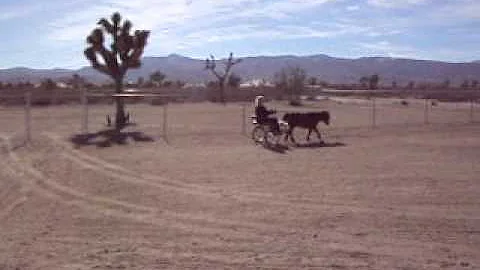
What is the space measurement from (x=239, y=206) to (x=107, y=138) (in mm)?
13693

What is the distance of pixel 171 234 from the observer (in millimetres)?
9984

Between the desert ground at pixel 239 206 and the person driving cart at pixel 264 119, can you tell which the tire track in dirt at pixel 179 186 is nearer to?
the desert ground at pixel 239 206

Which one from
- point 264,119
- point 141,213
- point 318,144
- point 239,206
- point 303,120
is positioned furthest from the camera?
point 303,120

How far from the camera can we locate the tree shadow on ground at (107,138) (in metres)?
23.6

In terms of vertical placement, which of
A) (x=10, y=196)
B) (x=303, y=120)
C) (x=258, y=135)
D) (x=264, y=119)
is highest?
(x=264, y=119)

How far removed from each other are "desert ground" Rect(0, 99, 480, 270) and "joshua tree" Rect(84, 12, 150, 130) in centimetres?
969

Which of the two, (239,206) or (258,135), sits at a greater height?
(258,135)

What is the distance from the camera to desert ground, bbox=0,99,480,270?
866cm

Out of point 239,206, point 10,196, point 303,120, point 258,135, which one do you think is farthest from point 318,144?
point 10,196

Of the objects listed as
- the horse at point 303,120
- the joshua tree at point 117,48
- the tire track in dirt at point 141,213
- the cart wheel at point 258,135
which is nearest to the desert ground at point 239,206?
the tire track in dirt at point 141,213

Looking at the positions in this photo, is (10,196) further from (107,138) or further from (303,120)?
(303,120)

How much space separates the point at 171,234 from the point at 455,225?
3781mm

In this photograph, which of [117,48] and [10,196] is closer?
[10,196]

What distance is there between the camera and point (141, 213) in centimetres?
1168
